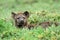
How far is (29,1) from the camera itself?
80.3ft

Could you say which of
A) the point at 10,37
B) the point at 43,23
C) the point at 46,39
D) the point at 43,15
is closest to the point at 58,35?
the point at 46,39

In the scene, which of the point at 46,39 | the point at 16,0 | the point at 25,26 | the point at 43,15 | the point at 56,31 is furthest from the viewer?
the point at 16,0

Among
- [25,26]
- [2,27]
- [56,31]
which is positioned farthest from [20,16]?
[56,31]

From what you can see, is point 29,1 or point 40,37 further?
point 29,1

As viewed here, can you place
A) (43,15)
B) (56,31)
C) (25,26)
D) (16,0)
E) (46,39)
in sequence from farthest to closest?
(16,0) < (43,15) < (25,26) < (56,31) < (46,39)

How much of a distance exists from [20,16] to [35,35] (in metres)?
2.42

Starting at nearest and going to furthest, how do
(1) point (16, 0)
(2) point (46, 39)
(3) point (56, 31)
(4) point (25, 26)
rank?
(2) point (46, 39) < (3) point (56, 31) < (4) point (25, 26) < (1) point (16, 0)

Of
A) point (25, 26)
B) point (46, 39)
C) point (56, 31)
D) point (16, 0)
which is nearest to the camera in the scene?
point (46, 39)

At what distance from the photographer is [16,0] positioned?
79.9 ft

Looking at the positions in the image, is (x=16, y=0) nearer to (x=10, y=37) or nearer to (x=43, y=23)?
(x=43, y=23)

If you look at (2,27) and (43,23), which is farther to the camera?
(43,23)

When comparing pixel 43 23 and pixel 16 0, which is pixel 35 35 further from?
pixel 16 0

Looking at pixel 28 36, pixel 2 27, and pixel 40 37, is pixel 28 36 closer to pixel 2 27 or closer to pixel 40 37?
pixel 40 37

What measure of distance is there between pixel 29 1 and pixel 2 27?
14102 mm
